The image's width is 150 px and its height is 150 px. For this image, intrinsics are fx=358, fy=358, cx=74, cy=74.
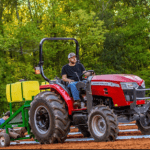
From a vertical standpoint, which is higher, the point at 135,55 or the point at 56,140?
the point at 135,55

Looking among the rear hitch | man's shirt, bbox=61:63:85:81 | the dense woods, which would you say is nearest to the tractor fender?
man's shirt, bbox=61:63:85:81

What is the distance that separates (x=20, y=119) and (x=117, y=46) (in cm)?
3676

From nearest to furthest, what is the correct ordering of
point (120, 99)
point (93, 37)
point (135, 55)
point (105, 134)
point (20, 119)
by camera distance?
point (105, 134) < point (120, 99) < point (20, 119) < point (93, 37) < point (135, 55)

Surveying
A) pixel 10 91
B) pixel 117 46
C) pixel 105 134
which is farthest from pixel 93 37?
pixel 105 134

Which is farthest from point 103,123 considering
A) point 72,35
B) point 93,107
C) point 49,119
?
point 72,35

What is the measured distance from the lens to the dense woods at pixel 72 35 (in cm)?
3772

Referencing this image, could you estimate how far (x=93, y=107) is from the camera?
7.80 metres

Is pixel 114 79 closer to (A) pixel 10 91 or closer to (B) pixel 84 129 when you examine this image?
(B) pixel 84 129

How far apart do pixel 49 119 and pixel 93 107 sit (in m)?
1.20

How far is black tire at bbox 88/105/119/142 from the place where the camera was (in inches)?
286

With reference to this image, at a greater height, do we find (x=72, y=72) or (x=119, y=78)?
(x=72, y=72)

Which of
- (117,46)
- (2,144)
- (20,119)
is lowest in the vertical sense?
(2,144)

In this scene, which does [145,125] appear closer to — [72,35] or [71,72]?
[71,72]

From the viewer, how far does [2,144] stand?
960 cm
